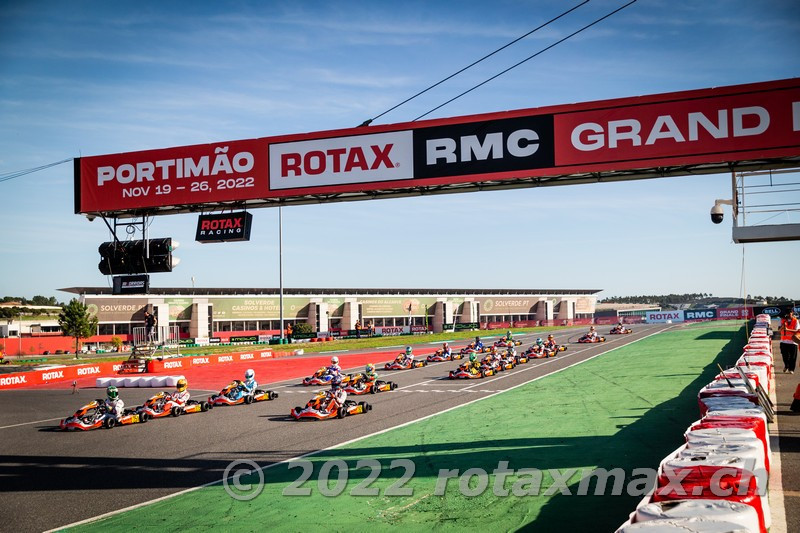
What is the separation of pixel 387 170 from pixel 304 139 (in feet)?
6.15

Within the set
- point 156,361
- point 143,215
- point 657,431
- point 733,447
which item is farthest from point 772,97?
point 156,361

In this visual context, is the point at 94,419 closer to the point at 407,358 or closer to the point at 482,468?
the point at 482,468

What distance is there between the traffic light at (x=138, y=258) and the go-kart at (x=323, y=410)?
20.9 ft

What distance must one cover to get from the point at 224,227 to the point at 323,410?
7222mm

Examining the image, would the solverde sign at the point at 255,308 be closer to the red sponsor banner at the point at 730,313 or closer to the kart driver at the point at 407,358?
the kart driver at the point at 407,358

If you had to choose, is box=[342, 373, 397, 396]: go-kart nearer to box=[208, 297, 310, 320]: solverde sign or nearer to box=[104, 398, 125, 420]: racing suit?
box=[104, 398, 125, 420]: racing suit

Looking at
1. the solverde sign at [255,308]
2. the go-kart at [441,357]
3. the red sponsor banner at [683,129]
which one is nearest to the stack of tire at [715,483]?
the red sponsor banner at [683,129]

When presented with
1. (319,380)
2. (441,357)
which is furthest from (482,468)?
(441,357)

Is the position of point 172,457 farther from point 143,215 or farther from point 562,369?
point 562,369

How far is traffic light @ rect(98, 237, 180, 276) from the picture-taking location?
48.0ft

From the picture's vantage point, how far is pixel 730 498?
5.77 metres

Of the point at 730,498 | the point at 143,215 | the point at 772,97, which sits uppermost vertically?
the point at 772,97

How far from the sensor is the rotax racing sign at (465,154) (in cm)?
1038

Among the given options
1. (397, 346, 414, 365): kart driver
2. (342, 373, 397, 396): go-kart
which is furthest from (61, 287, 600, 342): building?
(342, 373, 397, 396): go-kart
